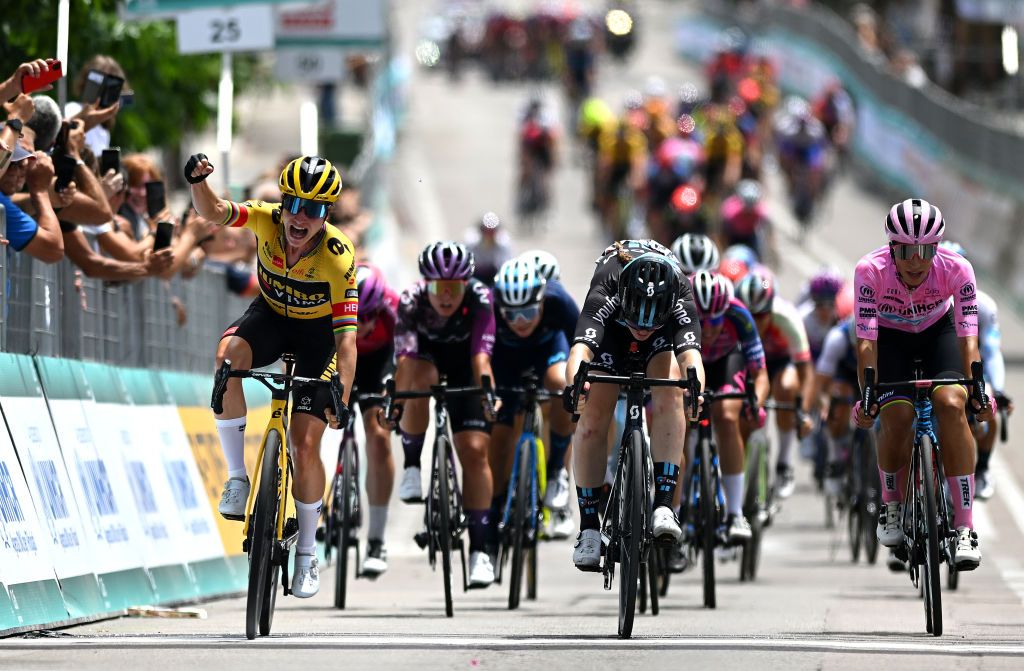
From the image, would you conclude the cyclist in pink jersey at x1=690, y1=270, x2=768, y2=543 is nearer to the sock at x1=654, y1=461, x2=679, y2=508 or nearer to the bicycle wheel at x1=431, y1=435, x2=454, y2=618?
the bicycle wheel at x1=431, y1=435, x2=454, y2=618

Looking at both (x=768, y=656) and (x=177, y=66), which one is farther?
(x=177, y=66)

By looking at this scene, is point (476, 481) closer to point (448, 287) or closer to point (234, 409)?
point (448, 287)

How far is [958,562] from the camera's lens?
35.4ft

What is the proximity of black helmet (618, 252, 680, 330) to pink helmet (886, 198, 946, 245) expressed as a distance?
47.1 inches

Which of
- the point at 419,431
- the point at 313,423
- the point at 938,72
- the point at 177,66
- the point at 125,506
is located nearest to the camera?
the point at 313,423

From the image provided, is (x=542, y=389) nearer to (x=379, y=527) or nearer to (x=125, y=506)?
(x=379, y=527)

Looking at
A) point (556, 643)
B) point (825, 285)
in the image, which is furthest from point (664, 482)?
point (825, 285)

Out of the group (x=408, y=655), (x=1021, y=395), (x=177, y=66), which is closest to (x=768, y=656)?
(x=408, y=655)

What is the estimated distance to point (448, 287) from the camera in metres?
12.4

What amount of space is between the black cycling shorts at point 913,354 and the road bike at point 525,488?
2181mm

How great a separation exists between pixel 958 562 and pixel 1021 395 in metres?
13.9

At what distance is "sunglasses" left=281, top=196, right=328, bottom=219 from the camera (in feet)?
32.9

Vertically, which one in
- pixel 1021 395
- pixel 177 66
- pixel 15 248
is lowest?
pixel 1021 395

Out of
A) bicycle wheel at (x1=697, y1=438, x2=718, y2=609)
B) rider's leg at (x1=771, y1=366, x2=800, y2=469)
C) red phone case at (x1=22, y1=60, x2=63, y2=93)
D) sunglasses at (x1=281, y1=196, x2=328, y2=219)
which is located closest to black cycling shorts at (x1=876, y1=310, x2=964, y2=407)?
bicycle wheel at (x1=697, y1=438, x2=718, y2=609)
